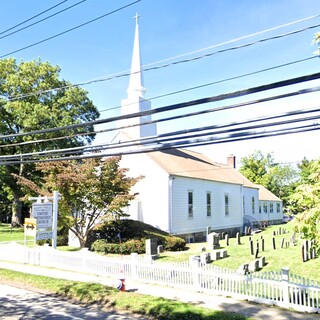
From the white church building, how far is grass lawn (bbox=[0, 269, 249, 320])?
9221 millimetres

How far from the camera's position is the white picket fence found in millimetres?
9602

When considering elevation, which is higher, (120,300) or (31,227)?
(31,227)

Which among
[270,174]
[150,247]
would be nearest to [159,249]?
[150,247]

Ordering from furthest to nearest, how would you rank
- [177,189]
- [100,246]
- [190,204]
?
[190,204], [177,189], [100,246]

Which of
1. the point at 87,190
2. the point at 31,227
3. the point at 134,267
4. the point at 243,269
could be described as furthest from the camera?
the point at 87,190

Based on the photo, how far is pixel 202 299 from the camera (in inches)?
412

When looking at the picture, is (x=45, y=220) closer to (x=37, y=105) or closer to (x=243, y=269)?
(x=243, y=269)

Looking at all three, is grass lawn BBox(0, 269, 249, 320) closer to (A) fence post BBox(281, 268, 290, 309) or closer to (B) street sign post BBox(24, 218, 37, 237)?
(A) fence post BBox(281, 268, 290, 309)

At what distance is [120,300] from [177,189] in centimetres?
1548

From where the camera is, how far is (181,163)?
1160 inches

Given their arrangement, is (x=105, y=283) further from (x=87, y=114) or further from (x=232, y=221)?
(x=87, y=114)

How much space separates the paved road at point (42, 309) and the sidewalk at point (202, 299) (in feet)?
6.34

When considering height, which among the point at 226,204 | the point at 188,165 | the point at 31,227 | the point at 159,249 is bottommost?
the point at 159,249

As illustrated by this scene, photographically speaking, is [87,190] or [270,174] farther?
[270,174]
